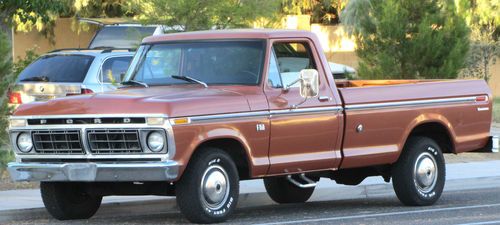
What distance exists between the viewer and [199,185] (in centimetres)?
1079

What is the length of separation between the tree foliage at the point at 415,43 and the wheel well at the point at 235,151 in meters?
10.0

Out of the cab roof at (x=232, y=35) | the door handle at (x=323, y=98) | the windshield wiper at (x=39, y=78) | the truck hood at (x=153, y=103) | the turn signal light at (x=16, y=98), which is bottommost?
the turn signal light at (x=16, y=98)

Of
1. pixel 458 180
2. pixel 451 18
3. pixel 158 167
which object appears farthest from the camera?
pixel 451 18

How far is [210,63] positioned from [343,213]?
2351mm

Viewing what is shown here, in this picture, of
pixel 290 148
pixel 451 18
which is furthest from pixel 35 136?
pixel 451 18

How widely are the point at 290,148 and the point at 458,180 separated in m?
5.15

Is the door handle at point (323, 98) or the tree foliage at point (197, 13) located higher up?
the tree foliage at point (197, 13)

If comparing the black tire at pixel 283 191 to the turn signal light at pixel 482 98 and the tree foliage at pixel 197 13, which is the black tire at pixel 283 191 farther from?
the tree foliage at pixel 197 13

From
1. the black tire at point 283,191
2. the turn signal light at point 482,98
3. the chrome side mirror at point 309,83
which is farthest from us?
the black tire at point 283,191

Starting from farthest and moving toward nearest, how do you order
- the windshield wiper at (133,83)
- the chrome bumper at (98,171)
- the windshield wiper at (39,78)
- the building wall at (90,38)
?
1. the building wall at (90,38)
2. the windshield wiper at (39,78)
3. the windshield wiper at (133,83)
4. the chrome bumper at (98,171)

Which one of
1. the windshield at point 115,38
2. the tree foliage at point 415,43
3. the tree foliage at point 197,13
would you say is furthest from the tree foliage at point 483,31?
the tree foliage at point 197,13

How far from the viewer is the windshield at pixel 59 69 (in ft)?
56.6

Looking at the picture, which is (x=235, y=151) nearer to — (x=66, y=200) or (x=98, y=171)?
(x=98, y=171)

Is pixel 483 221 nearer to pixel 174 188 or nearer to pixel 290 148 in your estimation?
pixel 290 148
